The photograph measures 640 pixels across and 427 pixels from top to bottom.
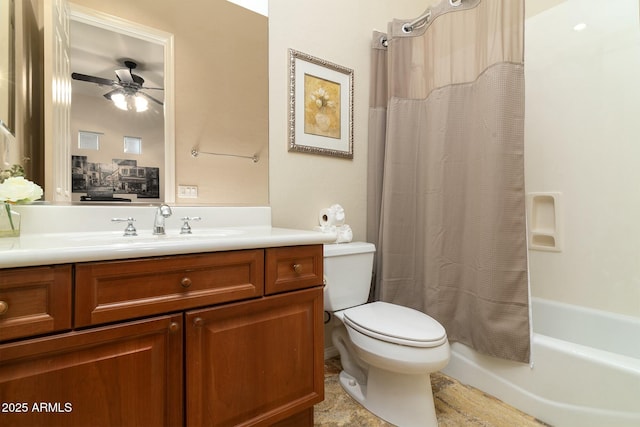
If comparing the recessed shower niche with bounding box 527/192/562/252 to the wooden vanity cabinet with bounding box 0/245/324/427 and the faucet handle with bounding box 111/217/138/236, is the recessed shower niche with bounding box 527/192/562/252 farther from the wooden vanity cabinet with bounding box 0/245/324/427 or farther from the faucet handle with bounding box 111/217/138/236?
the faucet handle with bounding box 111/217/138/236

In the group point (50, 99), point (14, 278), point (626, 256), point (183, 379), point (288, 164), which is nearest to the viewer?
point (14, 278)

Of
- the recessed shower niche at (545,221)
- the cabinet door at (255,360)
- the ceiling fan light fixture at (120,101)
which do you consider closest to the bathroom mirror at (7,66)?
the ceiling fan light fixture at (120,101)

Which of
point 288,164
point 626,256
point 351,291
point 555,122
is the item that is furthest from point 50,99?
point 626,256

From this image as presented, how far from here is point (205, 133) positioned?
1403mm

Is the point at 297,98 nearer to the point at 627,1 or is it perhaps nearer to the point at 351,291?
the point at 351,291

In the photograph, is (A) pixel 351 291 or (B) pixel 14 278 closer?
(B) pixel 14 278

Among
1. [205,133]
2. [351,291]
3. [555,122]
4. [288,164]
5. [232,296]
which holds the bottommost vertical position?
[351,291]

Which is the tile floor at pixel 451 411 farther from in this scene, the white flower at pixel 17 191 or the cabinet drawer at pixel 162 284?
the white flower at pixel 17 191

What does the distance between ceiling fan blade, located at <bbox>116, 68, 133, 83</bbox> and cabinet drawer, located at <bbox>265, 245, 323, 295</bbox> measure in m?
0.96

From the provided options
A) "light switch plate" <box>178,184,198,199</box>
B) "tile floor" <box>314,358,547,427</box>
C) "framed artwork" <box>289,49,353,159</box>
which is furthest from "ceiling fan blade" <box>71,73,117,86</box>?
"tile floor" <box>314,358,547,427</box>

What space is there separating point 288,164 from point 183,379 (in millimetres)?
1111

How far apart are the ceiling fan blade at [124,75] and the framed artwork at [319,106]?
74 centimetres

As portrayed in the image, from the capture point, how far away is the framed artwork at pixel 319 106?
5.42 feet

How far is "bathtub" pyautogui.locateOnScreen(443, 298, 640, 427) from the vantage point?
1094 mm
